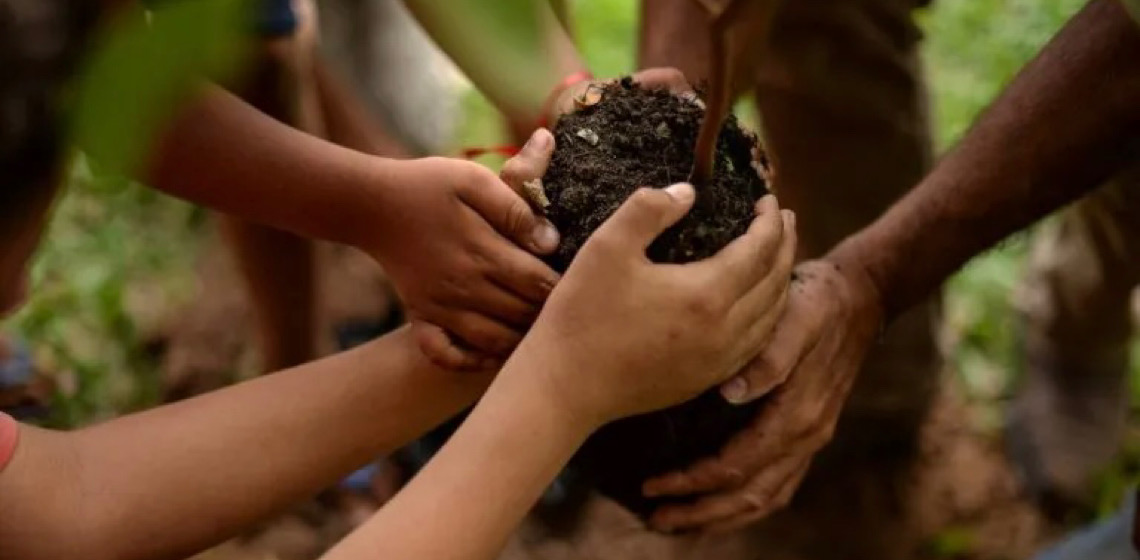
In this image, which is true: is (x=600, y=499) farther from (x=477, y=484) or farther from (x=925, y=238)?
(x=477, y=484)

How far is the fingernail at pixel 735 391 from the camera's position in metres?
1.03

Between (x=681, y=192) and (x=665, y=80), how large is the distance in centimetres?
25

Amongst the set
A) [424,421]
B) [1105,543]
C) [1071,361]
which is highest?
[424,421]

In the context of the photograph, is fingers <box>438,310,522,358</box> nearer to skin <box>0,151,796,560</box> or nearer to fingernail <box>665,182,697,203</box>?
skin <box>0,151,796,560</box>

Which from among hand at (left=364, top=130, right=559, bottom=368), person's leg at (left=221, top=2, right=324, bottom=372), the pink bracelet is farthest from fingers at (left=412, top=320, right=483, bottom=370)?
person's leg at (left=221, top=2, right=324, bottom=372)

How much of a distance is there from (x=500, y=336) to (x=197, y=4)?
2.17ft

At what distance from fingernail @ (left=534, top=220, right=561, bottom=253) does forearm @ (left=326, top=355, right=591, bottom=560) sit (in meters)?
0.13

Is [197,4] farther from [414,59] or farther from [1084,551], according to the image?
[414,59]

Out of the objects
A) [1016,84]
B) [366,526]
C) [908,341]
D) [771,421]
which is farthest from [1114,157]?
[366,526]

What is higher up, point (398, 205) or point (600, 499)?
point (398, 205)

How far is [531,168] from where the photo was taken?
0.98 m

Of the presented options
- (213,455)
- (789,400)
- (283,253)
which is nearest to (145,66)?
(213,455)

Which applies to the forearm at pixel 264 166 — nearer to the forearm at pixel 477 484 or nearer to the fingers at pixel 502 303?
the fingers at pixel 502 303

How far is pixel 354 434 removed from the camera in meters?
1.09
